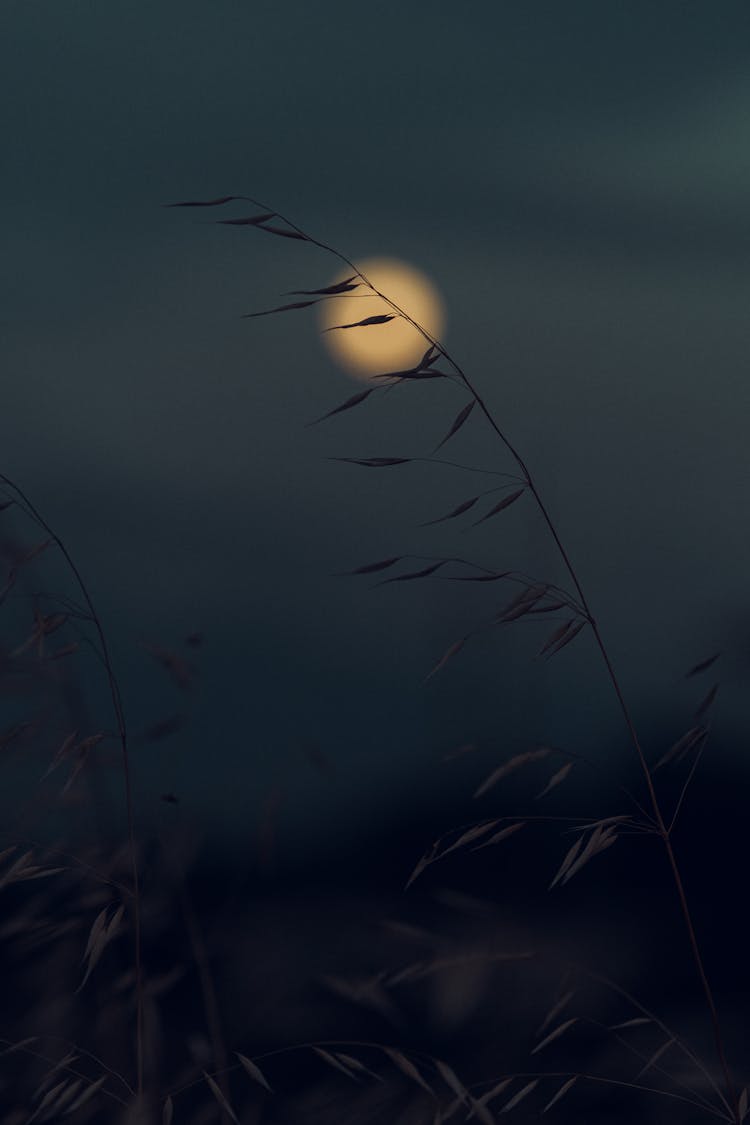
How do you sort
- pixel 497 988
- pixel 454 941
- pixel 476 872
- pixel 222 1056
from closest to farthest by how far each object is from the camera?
pixel 454 941 < pixel 222 1056 < pixel 497 988 < pixel 476 872

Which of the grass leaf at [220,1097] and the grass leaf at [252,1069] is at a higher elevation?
the grass leaf at [252,1069]

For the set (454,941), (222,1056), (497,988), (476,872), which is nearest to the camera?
(454,941)

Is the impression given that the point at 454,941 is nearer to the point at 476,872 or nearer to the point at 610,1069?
the point at 610,1069

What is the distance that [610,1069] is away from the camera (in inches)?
43.0

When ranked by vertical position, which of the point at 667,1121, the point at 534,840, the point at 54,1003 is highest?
the point at 534,840

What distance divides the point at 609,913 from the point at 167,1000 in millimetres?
614

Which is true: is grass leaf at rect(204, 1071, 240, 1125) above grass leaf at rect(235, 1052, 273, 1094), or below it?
below

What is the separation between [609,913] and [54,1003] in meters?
0.71

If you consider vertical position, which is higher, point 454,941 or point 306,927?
point 454,941

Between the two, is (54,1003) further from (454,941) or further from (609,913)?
(609,913)

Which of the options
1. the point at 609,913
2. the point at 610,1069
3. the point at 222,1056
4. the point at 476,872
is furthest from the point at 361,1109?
the point at 609,913

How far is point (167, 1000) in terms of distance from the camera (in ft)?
3.61

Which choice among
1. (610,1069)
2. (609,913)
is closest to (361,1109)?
(610,1069)

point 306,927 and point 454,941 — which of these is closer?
point 454,941
